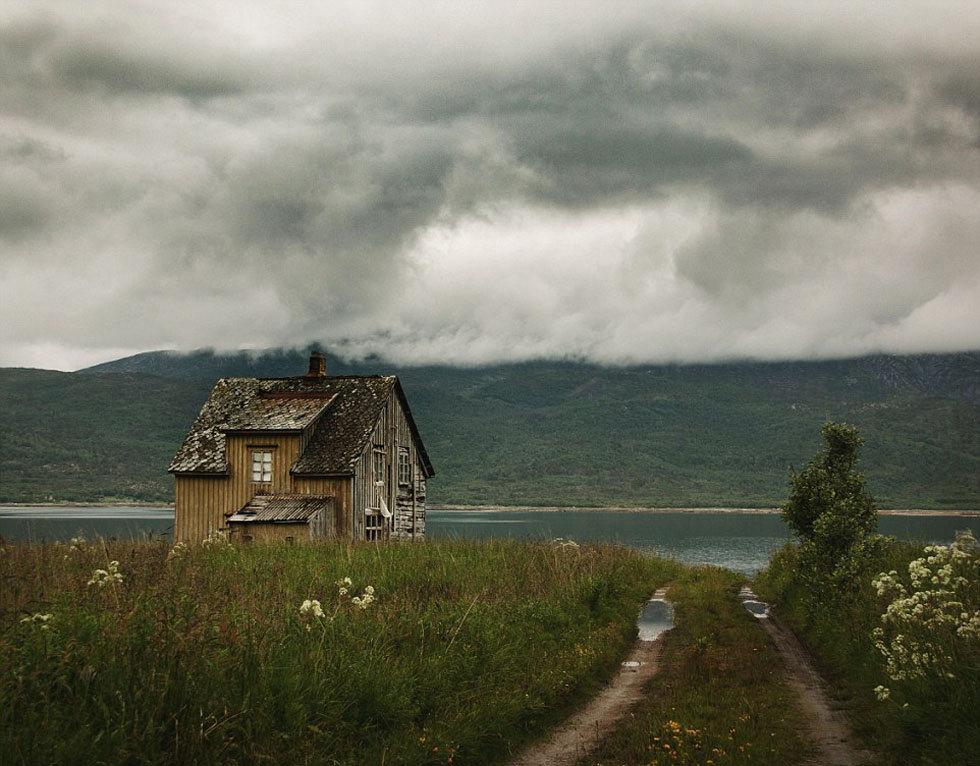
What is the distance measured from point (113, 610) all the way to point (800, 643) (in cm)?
1524

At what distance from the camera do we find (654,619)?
989 inches

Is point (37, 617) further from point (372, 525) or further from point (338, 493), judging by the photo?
point (372, 525)

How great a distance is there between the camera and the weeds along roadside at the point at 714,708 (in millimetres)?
11242

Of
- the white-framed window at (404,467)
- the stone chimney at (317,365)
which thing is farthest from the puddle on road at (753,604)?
the stone chimney at (317,365)

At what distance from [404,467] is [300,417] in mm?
8045

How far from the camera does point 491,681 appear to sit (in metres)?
13.5

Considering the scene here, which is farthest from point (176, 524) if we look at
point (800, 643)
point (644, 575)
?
point (800, 643)

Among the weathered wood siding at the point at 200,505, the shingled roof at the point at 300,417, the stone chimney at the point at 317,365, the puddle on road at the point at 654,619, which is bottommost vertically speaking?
the puddle on road at the point at 654,619

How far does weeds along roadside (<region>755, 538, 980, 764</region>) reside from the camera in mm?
10477

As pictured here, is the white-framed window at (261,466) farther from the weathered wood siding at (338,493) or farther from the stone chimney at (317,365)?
the stone chimney at (317,365)

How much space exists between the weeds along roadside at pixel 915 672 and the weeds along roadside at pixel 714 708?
1020 mm

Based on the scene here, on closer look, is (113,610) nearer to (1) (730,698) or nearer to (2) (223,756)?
(2) (223,756)

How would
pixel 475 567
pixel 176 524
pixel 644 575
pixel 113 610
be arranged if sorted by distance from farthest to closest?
pixel 176 524
pixel 644 575
pixel 475 567
pixel 113 610

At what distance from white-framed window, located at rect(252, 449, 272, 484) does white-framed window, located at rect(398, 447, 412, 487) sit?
7.93m
